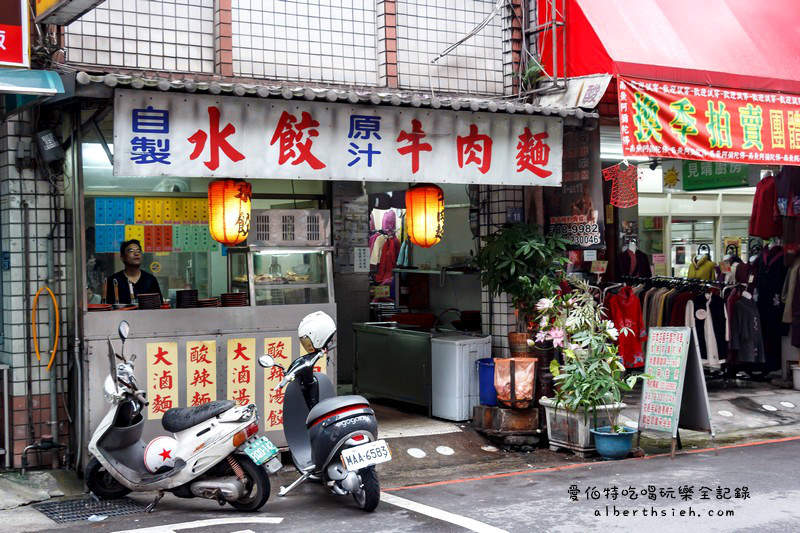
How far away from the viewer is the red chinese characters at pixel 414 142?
9.80 m

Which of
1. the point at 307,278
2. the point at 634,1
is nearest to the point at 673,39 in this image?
the point at 634,1

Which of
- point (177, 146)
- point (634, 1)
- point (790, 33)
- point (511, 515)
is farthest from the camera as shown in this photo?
point (790, 33)

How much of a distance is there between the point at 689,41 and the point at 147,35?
6658 millimetres

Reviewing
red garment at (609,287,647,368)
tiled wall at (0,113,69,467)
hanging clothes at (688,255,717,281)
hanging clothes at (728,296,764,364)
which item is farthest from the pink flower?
hanging clothes at (688,255,717,281)

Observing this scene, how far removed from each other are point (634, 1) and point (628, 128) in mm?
2513

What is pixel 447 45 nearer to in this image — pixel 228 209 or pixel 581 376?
pixel 228 209

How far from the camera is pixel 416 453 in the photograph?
1023cm

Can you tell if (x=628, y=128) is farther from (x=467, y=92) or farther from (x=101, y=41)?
(x=101, y=41)

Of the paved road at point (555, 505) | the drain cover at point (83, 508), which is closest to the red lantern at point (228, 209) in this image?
the paved road at point (555, 505)

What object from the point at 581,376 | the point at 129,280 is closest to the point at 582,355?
the point at 581,376

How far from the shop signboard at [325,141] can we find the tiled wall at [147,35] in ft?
4.95

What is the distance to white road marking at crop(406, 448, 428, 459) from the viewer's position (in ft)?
33.3

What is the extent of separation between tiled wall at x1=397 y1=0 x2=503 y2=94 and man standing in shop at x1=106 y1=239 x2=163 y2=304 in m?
3.86

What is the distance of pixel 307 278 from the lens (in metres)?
10.5
